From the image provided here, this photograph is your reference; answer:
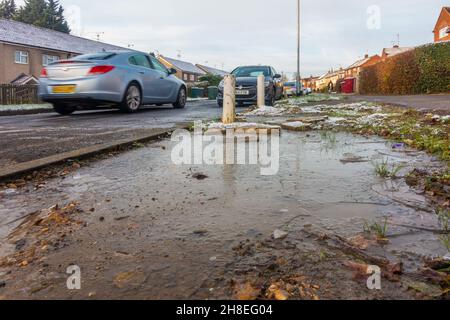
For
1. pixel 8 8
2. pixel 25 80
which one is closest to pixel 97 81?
pixel 25 80

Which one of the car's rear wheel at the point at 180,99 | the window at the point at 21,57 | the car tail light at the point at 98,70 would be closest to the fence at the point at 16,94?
the car's rear wheel at the point at 180,99

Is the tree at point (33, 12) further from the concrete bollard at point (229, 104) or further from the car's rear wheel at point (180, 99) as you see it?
the concrete bollard at point (229, 104)

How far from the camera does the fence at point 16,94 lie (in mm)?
16328

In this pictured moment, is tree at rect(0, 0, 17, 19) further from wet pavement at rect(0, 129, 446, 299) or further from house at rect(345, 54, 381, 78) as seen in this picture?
wet pavement at rect(0, 129, 446, 299)

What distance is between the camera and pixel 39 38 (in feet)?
109

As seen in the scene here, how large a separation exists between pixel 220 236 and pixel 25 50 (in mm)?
35669

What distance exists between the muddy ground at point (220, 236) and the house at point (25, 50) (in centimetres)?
3042

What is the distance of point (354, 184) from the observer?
8.13ft

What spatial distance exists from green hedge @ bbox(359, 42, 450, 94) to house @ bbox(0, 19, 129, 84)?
2145 cm

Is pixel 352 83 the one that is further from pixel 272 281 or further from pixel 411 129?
pixel 272 281

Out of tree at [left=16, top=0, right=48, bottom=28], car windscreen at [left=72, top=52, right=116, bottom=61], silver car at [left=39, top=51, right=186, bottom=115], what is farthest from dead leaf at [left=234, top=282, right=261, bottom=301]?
tree at [left=16, top=0, right=48, bottom=28]

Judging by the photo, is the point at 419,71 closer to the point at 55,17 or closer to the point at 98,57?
the point at 98,57
